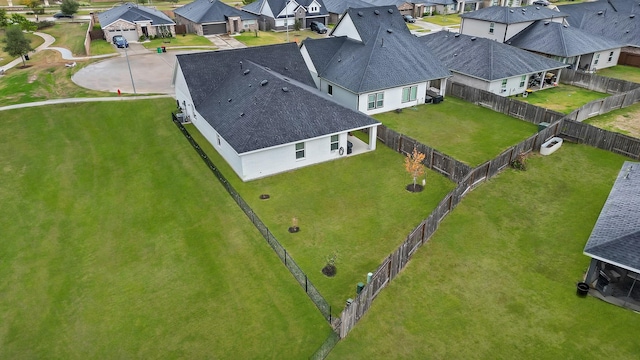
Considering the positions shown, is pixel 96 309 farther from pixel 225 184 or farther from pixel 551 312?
pixel 551 312

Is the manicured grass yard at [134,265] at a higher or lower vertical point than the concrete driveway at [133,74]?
lower

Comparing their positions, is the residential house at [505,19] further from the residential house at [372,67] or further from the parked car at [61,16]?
the parked car at [61,16]

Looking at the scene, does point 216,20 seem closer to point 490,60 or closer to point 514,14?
point 514,14

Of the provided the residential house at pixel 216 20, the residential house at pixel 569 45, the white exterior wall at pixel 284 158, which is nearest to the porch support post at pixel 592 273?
the white exterior wall at pixel 284 158

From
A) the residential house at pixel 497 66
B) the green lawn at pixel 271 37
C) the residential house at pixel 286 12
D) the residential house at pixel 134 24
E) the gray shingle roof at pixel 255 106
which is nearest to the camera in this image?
the gray shingle roof at pixel 255 106

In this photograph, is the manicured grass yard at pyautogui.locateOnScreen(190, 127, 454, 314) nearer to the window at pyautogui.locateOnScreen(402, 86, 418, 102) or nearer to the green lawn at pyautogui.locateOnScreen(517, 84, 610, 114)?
the window at pyautogui.locateOnScreen(402, 86, 418, 102)

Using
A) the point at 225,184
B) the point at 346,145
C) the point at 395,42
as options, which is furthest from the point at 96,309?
the point at 395,42
